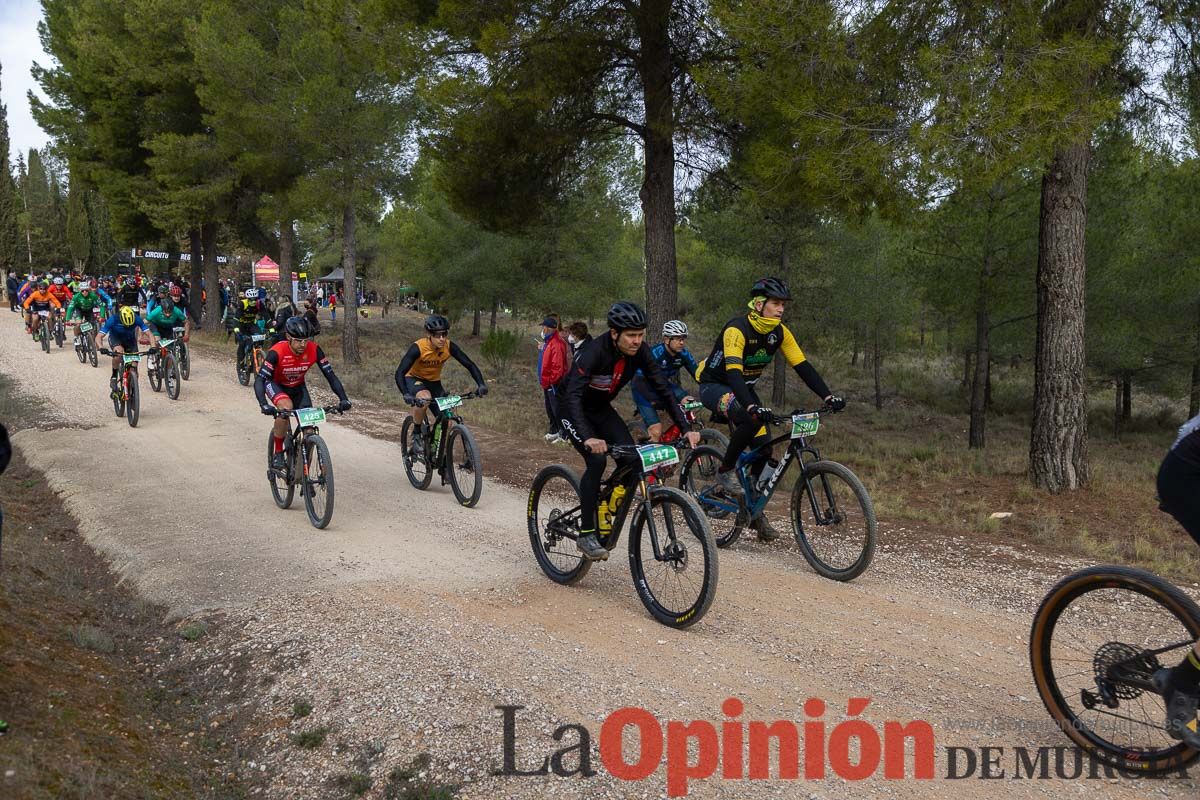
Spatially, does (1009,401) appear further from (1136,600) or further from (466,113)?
(1136,600)

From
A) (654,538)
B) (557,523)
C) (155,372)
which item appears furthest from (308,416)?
(155,372)

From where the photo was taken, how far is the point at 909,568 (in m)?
6.90

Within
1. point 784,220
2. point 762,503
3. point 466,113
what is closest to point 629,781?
point 762,503

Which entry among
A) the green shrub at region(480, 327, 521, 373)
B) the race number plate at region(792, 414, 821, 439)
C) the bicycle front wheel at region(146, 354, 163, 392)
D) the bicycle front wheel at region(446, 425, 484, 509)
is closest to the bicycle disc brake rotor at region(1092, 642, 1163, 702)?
the race number plate at region(792, 414, 821, 439)

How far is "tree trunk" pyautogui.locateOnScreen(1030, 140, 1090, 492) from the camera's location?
9.95 meters

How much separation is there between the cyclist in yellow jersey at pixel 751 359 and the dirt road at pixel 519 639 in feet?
3.11

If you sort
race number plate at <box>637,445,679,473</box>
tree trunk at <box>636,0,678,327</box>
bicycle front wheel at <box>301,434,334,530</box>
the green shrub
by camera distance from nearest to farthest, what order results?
1. race number plate at <box>637,445,679,473</box>
2. bicycle front wheel at <box>301,434,334,530</box>
3. tree trunk at <box>636,0,678,327</box>
4. the green shrub

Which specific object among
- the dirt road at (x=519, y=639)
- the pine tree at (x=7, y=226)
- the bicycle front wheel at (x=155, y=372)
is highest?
the pine tree at (x=7, y=226)

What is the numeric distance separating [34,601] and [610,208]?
28.5 m

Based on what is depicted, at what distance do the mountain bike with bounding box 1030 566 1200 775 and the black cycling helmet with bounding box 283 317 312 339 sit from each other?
269 inches

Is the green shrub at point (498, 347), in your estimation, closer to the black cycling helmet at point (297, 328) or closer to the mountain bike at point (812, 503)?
the black cycling helmet at point (297, 328)

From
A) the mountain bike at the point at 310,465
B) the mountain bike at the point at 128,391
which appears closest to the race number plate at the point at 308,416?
the mountain bike at the point at 310,465

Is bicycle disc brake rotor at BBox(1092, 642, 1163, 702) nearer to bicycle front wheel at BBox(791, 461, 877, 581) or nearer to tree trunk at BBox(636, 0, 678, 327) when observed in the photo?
bicycle front wheel at BBox(791, 461, 877, 581)

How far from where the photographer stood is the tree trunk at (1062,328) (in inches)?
392
